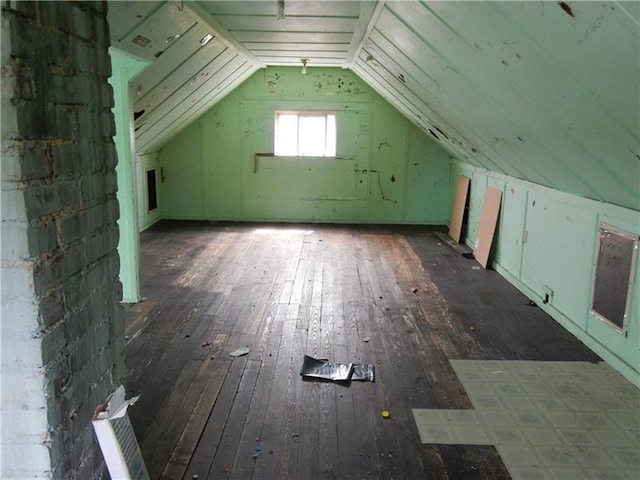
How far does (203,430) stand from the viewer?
250 centimetres

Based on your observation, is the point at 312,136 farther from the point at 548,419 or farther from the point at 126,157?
the point at 548,419

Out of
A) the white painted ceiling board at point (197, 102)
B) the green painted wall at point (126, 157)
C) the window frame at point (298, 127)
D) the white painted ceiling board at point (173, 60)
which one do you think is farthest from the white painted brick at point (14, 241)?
the window frame at point (298, 127)

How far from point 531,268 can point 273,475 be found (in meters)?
3.11

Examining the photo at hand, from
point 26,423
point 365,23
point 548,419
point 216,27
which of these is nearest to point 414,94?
point 365,23

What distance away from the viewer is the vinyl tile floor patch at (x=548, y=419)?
228 centimetres

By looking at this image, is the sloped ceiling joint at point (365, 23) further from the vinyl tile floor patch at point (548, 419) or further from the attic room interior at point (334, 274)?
the vinyl tile floor patch at point (548, 419)

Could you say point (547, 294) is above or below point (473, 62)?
below

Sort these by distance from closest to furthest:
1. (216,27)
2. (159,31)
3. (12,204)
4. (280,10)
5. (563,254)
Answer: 1. (12,204)
2. (159,31)
3. (280,10)
4. (563,254)
5. (216,27)

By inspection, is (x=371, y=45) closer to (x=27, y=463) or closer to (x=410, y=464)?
(x=410, y=464)

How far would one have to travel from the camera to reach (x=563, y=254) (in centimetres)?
387

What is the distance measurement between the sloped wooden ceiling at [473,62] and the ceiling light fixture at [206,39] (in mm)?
71

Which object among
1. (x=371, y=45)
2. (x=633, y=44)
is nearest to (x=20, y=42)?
(x=633, y=44)

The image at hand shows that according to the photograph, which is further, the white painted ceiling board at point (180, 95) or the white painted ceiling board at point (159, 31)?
the white painted ceiling board at point (180, 95)

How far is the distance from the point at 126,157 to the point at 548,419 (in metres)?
3.23
